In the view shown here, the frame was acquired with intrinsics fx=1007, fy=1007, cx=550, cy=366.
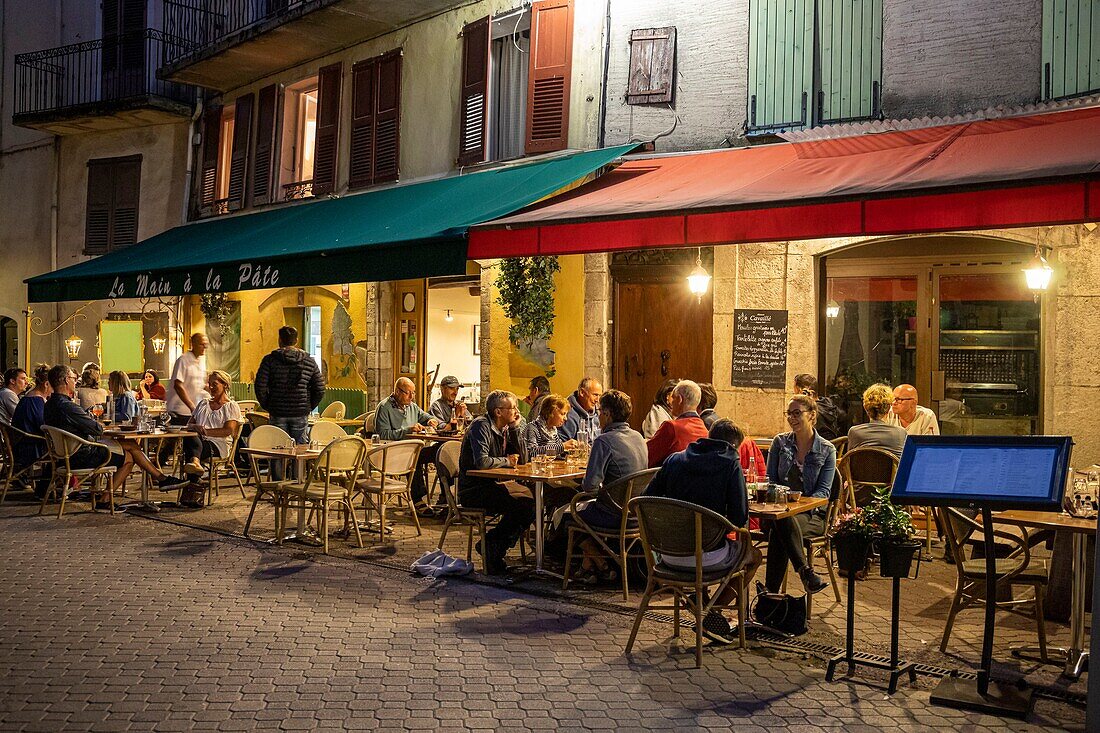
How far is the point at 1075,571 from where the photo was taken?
5.19 metres

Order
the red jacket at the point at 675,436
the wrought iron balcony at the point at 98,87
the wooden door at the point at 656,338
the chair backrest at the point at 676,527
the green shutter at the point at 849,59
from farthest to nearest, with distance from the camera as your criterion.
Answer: the wrought iron balcony at the point at 98,87 < the wooden door at the point at 656,338 < the green shutter at the point at 849,59 < the red jacket at the point at 675,436 < the chair backrest at the point at 676,527

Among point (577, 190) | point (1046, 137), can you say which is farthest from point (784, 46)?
point (1046, 137)

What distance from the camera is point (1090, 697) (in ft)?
13.2

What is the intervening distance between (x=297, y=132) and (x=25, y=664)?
11.3 meters

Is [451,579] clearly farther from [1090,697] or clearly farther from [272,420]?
[1090,697]

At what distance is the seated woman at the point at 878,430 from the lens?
24.3 feet

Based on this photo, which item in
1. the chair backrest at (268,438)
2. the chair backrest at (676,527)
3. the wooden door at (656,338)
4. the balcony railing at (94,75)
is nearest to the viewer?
the chair backrest at (676,527)

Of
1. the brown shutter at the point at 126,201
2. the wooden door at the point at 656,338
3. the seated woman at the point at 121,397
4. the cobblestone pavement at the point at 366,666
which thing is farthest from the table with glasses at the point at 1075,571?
the brown shutter at the point at 126,201

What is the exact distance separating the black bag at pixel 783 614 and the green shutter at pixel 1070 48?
190 inches

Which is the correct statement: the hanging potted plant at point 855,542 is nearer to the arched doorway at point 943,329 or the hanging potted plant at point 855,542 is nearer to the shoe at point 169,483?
the arched doorway at point 943,329

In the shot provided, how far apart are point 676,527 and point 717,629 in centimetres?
92

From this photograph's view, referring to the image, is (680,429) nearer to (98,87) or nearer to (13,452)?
(13,452)

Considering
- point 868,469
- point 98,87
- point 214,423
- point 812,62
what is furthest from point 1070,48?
point 98,87

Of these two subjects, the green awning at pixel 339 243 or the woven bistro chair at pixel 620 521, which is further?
the green awning at pixel 339 243
